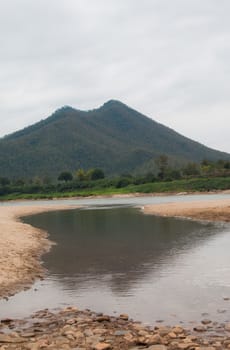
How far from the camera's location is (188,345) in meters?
10.8

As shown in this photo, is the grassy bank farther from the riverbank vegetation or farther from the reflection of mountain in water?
the reflection of mountain in water

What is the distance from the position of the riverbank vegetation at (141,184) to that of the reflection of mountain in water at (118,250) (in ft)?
282

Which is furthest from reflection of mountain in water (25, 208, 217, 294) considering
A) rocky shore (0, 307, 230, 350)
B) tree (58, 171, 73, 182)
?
tree (58, 171, 73, 182)

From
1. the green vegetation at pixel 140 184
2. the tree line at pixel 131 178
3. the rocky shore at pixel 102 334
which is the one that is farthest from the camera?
the tree line at pixel 131 178

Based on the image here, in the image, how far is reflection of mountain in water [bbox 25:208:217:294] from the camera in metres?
20.7

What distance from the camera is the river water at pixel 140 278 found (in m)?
15.0

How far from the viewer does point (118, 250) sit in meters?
28.3

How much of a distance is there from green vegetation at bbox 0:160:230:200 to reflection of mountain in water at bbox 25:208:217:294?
8621 cm

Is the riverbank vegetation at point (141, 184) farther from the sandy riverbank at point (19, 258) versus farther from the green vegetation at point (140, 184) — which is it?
the sandy riverbank at point (19, 258)

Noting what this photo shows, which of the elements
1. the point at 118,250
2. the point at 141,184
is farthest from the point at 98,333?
the point at 141,184

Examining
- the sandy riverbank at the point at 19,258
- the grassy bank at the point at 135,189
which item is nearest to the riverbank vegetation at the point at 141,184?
the grassy bank at the point at 135,189

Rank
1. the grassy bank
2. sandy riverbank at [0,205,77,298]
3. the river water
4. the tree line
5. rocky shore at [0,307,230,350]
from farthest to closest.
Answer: the tree line
the grassy bank
sandy riverbank at [0,205,77,298]
the river water
rocky shore at [0,307,230,350]

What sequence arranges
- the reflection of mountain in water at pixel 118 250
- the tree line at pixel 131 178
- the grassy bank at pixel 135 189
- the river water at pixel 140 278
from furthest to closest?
1. the tree line at pixel 131 178
2. the grassy bank at pixel 135 189
3. the reflection of mountain in water at pixel 118 250
4. the river water at pixel 140 278

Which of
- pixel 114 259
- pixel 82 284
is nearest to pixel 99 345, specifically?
pixel 82 284
